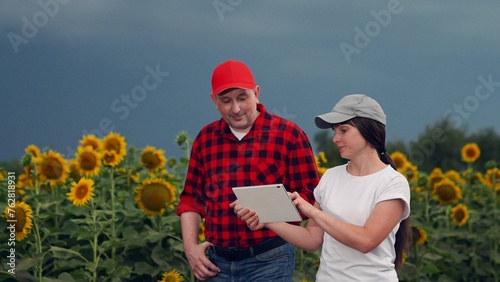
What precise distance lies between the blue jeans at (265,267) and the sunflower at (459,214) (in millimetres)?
3782

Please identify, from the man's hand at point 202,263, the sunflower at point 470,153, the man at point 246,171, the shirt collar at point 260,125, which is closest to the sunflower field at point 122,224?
the sunflower at point 470,153

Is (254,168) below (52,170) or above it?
below

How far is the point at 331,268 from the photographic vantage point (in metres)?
2.91

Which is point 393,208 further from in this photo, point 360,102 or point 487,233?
point 487,233

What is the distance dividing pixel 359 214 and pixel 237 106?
722mm

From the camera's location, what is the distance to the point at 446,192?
6973 millimetres

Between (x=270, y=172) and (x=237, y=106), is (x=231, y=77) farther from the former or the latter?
(x=270, y=172)

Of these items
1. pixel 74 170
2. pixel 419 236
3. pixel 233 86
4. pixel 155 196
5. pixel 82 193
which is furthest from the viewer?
pixel 419 236

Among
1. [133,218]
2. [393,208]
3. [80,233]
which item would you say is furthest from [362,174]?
[133,218]

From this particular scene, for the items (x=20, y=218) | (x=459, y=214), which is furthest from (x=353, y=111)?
(x=459, y=214)

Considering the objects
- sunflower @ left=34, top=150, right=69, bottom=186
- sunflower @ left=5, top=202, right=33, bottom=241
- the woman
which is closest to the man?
the woman

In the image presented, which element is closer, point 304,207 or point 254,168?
point 304,207

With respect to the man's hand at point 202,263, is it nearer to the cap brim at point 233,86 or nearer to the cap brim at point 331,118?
the cap brim at point 233,86

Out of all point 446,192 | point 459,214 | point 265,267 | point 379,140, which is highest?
point 379,140
